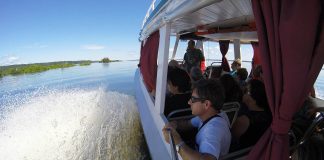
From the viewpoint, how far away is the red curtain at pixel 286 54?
3.28ft

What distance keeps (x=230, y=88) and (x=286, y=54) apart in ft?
6.12

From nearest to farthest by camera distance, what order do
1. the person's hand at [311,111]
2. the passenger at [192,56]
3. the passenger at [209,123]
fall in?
the passenger at [209,123] → the person's hand at [311,111] → the passenger at [192,56]

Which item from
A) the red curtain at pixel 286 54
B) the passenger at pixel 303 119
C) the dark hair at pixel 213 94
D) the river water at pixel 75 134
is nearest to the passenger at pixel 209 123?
the dark hair at pixel 213 94

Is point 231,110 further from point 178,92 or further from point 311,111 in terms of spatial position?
point 311,111

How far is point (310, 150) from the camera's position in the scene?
2.16m

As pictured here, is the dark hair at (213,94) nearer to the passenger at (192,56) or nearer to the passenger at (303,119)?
the passenger at (303,119)

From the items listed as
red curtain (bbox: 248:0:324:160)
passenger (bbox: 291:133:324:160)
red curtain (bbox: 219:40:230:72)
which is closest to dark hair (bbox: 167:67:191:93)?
passenger (bbox: 291:133:324:160)

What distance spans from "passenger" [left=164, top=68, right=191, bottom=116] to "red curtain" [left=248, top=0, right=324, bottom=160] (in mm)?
1755

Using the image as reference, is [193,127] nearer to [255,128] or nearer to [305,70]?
[255,128]

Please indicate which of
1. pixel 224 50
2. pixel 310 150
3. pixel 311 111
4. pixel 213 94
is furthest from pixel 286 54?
pixel 224 50

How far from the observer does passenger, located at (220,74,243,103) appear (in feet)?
9.40

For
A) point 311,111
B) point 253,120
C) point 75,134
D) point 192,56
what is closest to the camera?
point 253,120

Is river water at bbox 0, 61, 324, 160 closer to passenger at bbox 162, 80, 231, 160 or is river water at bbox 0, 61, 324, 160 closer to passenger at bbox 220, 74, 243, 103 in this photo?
passenger at bbox 220, 74, 243, 103

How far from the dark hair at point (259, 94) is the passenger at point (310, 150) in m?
0.46
